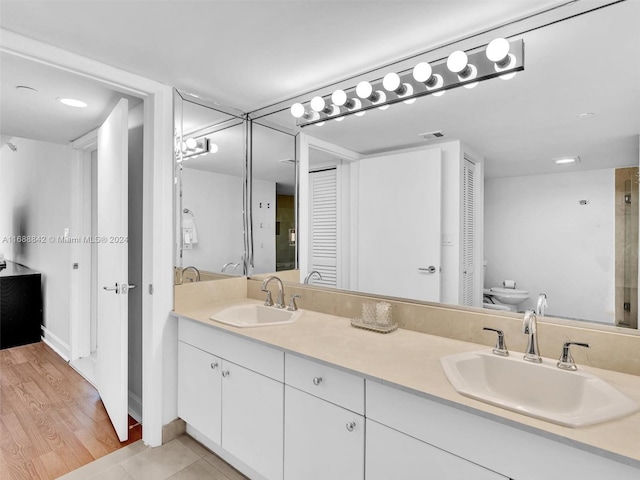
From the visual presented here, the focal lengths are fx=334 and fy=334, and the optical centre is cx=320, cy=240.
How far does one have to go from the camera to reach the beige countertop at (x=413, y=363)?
82 centimetres

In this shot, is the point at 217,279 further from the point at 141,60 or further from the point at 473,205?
the point at 473,205

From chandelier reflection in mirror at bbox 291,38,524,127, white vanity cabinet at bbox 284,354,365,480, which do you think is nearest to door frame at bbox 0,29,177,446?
chandelier reflection in mirror at bbox 291,38,524,127

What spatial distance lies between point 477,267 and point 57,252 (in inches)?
163

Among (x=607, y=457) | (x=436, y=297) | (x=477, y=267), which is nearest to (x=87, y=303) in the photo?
(x=436, y=297)

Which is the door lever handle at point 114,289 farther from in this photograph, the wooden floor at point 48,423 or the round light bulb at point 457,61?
the round light bulb at point 457,61

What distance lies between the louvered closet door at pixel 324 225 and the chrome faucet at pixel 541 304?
106cm

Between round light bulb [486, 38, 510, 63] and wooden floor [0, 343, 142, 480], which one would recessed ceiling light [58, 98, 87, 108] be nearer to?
wooden floor [0, 343, 142, 480]

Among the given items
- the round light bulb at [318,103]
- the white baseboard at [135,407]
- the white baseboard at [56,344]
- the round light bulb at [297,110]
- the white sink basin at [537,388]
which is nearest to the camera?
the white sink basin at [537,388]

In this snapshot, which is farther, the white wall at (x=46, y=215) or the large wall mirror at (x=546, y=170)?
the white wall at (x=46, y=215)

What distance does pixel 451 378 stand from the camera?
3.65 feet

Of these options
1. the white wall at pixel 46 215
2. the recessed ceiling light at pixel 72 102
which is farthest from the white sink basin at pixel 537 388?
the white wall at pixel 46 215

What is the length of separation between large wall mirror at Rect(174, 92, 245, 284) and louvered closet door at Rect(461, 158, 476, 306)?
1606mm

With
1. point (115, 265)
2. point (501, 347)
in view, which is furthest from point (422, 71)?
point (115, 265)

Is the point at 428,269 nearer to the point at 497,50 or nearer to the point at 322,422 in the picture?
the point at 322,422
